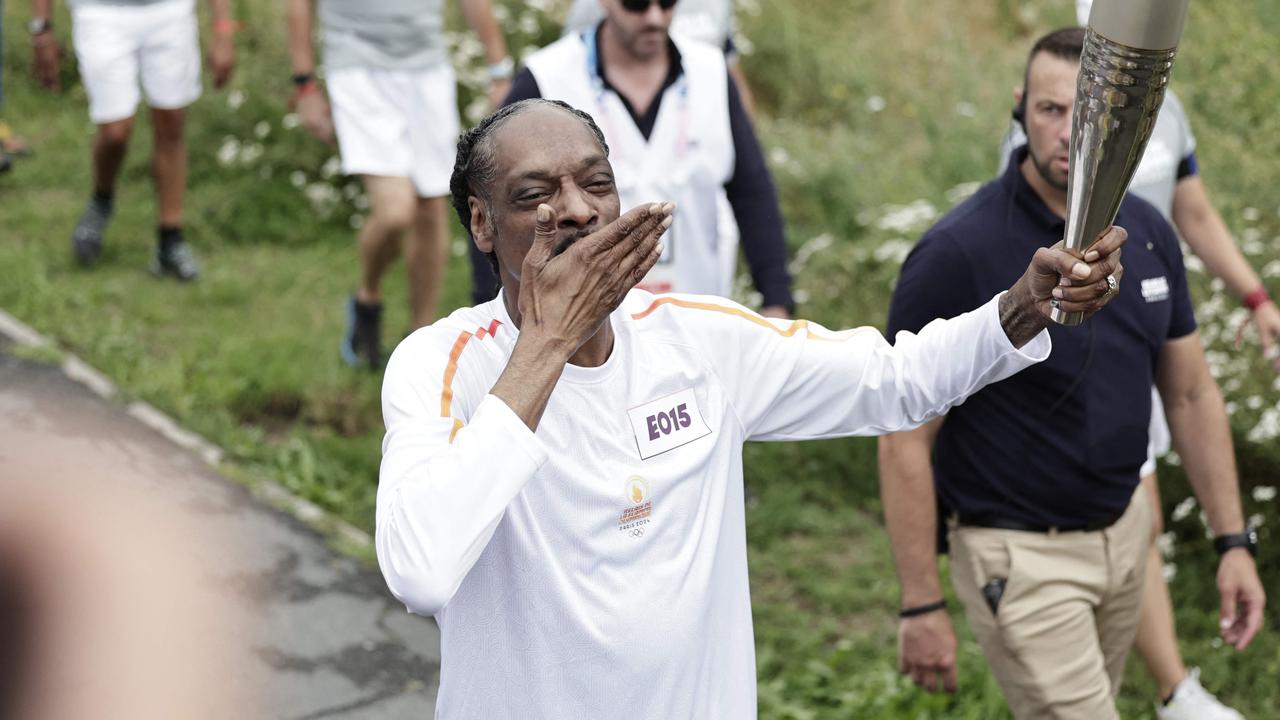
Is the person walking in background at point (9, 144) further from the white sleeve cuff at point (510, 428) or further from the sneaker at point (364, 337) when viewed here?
the white sleeve cuff at point (510, 428)

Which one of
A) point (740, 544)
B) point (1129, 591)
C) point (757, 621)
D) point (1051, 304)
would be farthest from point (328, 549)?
point (1051, 304)

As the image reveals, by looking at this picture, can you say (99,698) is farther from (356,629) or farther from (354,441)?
(354,441)

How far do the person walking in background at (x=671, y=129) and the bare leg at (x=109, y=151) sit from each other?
388 centimetres

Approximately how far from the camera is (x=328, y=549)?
241 inches

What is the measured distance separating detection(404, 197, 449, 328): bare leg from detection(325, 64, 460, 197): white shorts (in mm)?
83

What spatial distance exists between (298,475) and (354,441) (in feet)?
1.00

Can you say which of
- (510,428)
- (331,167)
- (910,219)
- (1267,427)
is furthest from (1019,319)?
(331,167)

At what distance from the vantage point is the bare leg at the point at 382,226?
7395 mm

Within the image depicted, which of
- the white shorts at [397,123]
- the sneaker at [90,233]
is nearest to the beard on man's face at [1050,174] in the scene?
the white shorts at [397,123]

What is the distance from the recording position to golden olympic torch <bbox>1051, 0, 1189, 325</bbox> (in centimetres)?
220

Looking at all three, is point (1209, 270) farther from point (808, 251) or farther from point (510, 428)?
point (510, 428)

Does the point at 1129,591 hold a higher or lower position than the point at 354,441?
higher

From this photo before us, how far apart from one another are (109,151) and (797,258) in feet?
11.6

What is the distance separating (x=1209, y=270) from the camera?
5125mm
